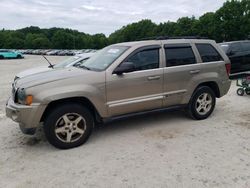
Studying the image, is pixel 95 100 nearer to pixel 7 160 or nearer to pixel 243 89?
pixel 7 160

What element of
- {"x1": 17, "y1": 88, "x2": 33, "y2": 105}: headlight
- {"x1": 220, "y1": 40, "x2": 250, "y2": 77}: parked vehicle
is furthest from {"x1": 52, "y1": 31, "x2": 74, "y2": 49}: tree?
{"x1": 17, "y1": 88, "x2": 33, "y2": 105}: headlight

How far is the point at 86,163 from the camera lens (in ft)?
13.1

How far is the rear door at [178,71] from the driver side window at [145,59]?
24 cm

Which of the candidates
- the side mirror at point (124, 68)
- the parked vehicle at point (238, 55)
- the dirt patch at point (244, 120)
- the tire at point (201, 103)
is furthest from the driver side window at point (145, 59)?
the parked vehicle at point (238, 55)

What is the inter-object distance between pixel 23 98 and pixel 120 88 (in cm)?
163

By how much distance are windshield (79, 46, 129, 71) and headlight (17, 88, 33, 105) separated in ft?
4.33

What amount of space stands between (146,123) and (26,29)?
470ft

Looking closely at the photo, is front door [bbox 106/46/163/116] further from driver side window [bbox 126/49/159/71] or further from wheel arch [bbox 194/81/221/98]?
wheel arch [bbox 194/81/221/98]

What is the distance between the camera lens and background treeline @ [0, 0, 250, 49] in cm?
5188

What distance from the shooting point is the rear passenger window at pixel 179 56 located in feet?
17.6

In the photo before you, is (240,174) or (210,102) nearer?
(240,174)

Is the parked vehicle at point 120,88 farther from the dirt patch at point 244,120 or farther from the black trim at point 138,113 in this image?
the dirt patch at point 244,120

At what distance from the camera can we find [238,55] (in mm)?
11023

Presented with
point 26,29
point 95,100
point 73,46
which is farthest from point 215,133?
point 26,29
